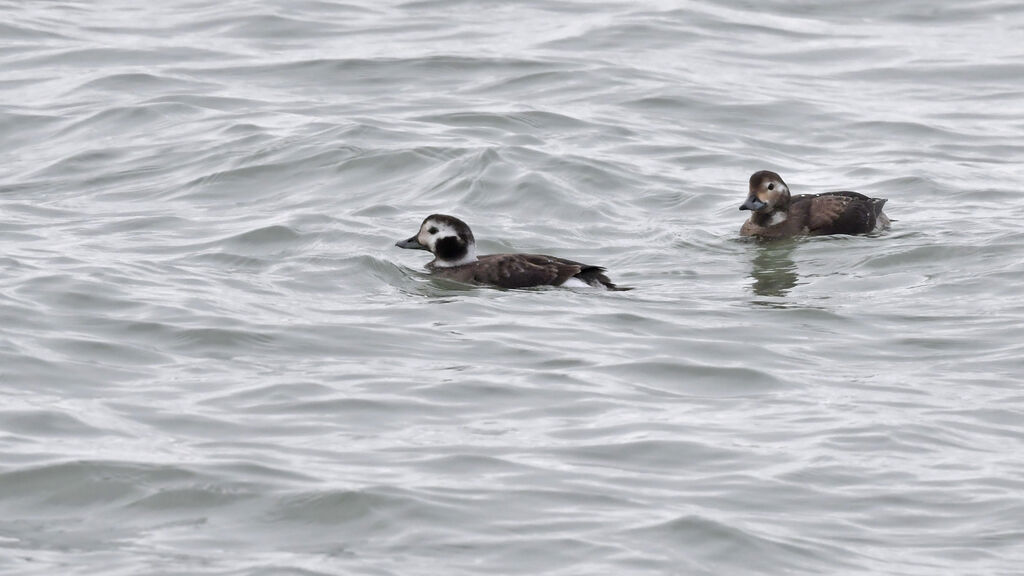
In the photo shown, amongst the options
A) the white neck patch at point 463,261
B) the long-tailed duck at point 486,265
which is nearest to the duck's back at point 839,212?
the long-tailed duck at point 486,265

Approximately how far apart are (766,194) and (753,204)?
7.1 inches

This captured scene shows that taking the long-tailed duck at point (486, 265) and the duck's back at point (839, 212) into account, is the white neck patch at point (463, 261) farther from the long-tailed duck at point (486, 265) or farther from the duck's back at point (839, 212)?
the duck's back at point (839, 212)

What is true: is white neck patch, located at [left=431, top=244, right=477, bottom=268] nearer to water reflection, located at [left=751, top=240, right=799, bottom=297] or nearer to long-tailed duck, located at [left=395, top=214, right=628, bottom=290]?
long-tailed duck, located at [left=395, top=214, right=628, bottom=290]

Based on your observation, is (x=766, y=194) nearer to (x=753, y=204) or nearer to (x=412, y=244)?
(x=753, y=204)

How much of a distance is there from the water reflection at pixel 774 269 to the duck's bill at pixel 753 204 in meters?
0.29

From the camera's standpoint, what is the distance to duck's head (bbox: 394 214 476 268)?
1285 centimetres

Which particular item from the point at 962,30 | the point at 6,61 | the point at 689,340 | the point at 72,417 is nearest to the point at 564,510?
the point at 72,417

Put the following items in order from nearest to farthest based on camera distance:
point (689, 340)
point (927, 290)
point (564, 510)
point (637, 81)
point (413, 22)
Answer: point (564, 510) < point (689, 340) < point (927, 290) < point (637, 81) < point (413, 22)

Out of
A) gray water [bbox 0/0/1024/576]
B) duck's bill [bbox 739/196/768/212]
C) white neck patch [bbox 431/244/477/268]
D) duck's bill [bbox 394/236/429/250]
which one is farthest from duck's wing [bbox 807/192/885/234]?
duck's bill [bbox 394/236/429/250]

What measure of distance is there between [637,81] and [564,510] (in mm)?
12977

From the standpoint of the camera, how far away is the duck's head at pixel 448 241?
12.9 meters

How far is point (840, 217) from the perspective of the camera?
14.3 meters

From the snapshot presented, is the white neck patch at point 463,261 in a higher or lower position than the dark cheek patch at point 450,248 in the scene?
lower

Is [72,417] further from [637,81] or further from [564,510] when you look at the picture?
[637,81]
